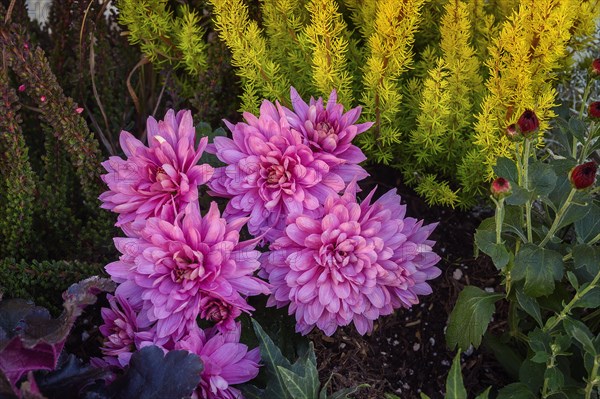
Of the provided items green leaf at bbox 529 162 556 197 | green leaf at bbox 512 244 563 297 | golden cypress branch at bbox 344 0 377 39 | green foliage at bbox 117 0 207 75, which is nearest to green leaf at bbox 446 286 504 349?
green leaf at bbox 512 244 563 297

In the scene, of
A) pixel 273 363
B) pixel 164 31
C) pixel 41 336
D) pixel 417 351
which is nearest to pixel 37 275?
pixel 41 336

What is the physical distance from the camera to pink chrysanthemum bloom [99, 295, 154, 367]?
0.97 metres

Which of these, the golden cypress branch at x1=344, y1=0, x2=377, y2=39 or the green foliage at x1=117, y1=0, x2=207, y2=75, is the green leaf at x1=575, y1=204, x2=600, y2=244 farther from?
the green foliage at x1=117, y1=0, x2=207, y2=75

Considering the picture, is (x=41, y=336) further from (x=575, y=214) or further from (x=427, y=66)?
(x=427, y=66)

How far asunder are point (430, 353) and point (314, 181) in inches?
19.5

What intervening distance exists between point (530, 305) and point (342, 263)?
1.05ft

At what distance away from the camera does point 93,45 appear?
4.78 ft

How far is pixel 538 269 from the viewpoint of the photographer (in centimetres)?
98

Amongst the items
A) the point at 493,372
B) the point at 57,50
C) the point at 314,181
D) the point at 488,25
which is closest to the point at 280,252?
the point at 314,181

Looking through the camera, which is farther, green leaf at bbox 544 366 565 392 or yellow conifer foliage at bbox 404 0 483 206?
yellow conifer foliage at bbox 404 0 483 206

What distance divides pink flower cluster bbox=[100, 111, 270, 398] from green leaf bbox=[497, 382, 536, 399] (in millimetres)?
387

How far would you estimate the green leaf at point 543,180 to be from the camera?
98 centimetres

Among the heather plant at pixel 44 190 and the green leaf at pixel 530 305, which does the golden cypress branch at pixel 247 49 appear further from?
the green leaf at pixel 530 305

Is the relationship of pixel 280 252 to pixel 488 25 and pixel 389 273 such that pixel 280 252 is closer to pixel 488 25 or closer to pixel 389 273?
pixel 389 273
